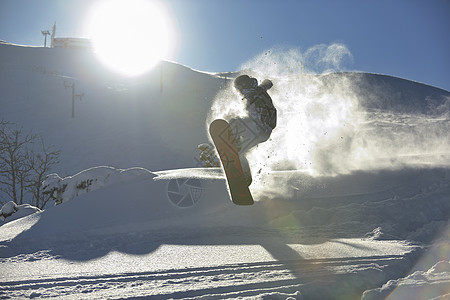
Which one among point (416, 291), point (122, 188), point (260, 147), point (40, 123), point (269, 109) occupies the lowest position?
point (416, 291)

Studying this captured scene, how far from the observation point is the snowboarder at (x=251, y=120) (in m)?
4.82

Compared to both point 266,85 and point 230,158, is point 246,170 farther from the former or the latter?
point 266,85

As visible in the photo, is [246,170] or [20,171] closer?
[246,170]

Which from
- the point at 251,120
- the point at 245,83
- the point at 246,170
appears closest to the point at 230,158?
the point at 246,170

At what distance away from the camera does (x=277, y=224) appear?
4344 mm

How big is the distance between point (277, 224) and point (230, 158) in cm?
107

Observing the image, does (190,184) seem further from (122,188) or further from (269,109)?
(269,109)

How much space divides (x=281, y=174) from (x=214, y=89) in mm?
51465

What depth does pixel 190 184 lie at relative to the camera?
5.13 m

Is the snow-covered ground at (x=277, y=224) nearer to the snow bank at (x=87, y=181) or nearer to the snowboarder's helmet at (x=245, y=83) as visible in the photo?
the snow bank at (x=87, y=181)

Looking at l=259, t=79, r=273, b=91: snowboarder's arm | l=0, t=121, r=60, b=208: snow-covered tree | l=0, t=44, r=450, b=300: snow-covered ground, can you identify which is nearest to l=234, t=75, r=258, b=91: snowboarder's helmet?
l=259, t=79, r=273, b=91: snowboarder's arm

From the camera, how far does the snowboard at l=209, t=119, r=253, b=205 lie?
4.59 meters

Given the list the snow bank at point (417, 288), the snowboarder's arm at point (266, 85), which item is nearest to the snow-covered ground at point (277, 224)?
the snow bank at point (417, 288)

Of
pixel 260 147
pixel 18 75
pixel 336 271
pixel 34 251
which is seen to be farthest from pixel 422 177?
pixel 18 75
